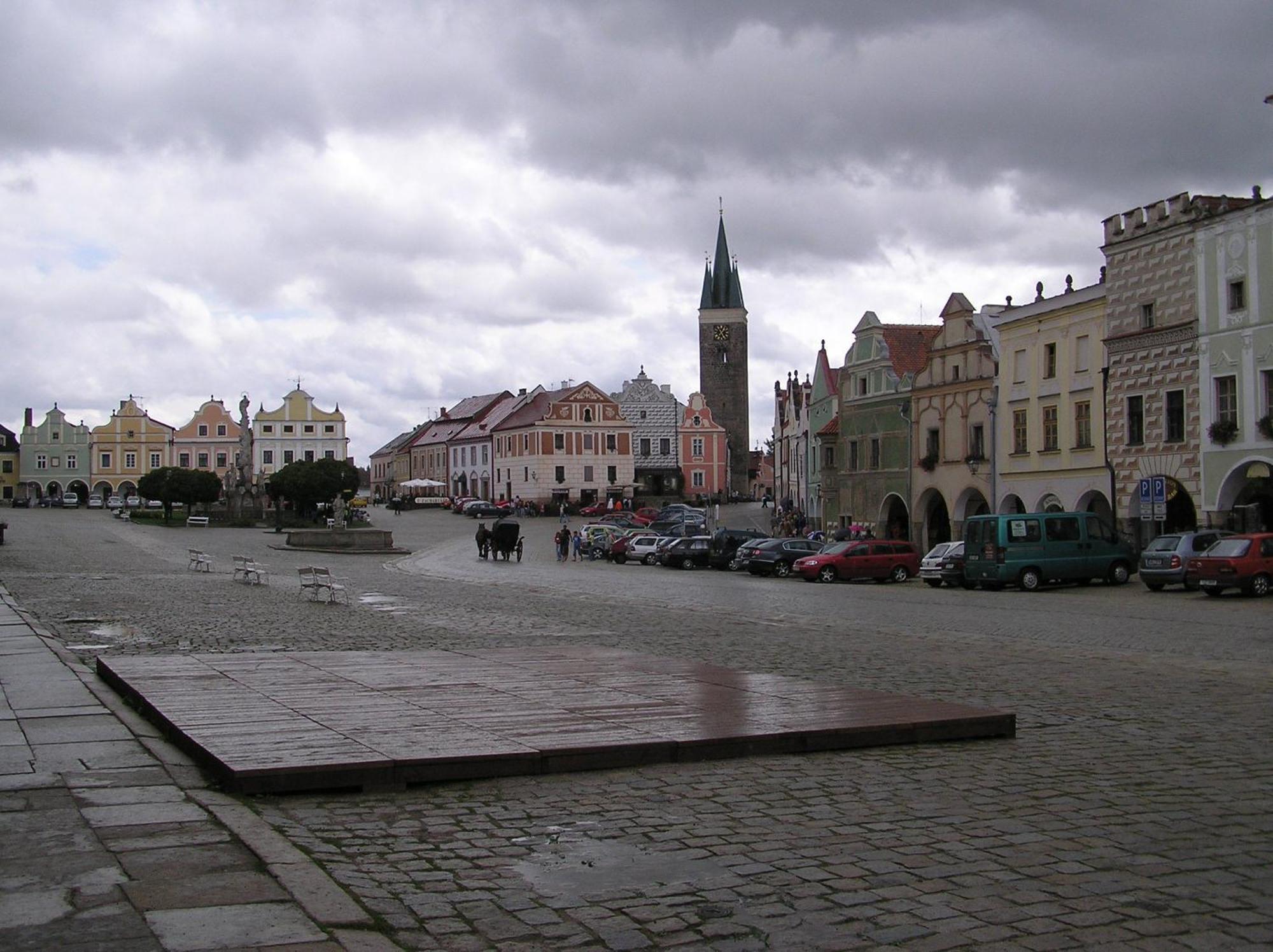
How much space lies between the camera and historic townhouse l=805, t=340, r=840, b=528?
68500 millimetres

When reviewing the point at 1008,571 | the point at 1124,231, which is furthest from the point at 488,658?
the point at 1124,231

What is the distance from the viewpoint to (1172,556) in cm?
3356

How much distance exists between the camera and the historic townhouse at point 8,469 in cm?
13675

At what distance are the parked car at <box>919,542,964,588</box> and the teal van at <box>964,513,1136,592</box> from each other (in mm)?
1818

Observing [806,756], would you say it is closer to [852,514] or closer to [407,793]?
[407,793]

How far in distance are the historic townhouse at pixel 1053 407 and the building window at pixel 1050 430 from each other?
3 centimetres

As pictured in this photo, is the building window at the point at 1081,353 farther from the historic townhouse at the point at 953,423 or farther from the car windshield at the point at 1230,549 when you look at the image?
the car windshield at the point at 1230,549

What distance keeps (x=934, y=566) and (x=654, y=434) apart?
83.8 meters

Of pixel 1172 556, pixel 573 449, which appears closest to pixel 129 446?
pixel 573 449

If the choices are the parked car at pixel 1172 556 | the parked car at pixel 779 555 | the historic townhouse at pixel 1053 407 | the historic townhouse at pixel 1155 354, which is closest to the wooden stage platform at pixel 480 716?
the parked car at pixel 1172 556

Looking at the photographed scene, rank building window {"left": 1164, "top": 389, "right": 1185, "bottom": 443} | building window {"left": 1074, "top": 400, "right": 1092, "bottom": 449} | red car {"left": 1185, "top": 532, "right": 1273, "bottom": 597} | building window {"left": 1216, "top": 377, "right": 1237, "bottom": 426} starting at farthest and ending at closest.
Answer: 1. building window {"left": 1074, "top": 400, "right": 1092, "bottom": 449}
2. building window {"left": 1164, "top": 389, "right": 1185, "bottom": 443}
3. building window {"left": 1216, "top": 377, "right": 1237, "bottom": 426}
4. red car {"left": 1185, "top": 532, "right": 1273, "bottom": 597}

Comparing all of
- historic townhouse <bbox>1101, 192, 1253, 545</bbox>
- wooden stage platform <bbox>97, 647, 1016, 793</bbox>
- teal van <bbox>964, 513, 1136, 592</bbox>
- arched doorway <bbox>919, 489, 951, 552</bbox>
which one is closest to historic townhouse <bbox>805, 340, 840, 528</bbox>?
arched doorway <bbox>919, 489, 951, 552</bbox>

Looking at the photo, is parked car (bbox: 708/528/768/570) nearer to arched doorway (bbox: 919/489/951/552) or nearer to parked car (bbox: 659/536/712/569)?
parked car (bbox: 659/536/712/569)

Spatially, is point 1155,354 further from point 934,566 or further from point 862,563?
point 862,563
